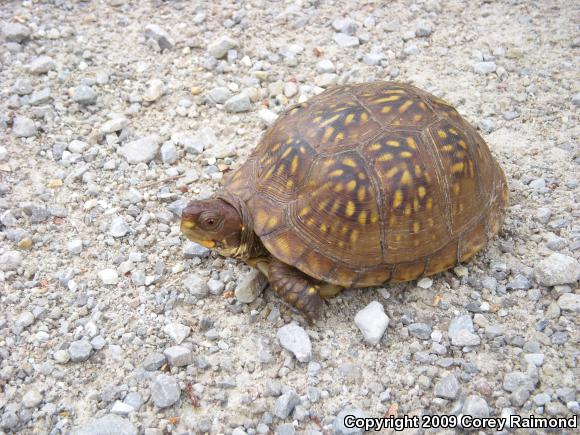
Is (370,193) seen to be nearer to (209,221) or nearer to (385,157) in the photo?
(385,157)

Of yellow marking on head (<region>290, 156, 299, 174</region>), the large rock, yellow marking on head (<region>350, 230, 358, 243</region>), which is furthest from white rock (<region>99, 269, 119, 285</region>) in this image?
the large rock

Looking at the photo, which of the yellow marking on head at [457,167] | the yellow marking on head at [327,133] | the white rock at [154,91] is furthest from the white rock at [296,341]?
the white rock at [154,91]

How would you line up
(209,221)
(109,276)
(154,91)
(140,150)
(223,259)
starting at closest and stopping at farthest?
(209,221)
(109,276)
(223,259)
(140,150)
(154,91)

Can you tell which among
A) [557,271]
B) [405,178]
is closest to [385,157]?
[405,178]

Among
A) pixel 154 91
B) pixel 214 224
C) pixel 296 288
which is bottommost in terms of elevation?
pixel 296 288

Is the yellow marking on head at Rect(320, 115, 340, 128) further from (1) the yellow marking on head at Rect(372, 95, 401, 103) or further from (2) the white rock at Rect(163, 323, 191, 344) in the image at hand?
(2) the white rock at Rect(163, 323, 191, 344)

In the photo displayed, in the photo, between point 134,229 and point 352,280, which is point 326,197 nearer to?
point 352,280

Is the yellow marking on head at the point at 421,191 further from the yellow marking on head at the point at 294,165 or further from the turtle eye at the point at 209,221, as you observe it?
the turtle eye at the point at 209,221
